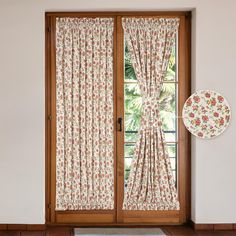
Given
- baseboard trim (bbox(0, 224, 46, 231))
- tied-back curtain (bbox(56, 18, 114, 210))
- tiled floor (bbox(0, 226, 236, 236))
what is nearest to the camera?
tiled floor (bbox(0, 226, 236, 236))

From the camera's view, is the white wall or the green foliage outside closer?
the white wall

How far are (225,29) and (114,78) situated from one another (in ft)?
4.03

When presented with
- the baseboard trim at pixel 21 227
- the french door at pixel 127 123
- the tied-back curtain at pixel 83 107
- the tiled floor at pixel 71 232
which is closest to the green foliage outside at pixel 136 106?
the french door at pixel 127 123

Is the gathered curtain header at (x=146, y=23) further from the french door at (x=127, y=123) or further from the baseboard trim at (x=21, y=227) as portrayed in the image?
the baseboard trim at (x=21, y=227)

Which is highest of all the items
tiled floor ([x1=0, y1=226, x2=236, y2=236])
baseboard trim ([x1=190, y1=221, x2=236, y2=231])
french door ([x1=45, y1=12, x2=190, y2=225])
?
french door ([x1=45, y1=12, x2=190, y2=225])

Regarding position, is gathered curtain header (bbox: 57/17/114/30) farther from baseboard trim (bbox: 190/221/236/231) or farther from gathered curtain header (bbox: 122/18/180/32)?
baseboard trim (bbox: 190/221/236/231)

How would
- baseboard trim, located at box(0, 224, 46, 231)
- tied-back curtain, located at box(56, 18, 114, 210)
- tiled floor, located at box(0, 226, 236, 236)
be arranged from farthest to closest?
tied-back curtain, located at box(56, 18, 114, 210) → baseboard trim, located at box(0, 224, 46, 231) → tiled floor, located at box(0, 226, 236, 236)

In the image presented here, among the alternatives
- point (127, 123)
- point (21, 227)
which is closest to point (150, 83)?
point (127, 123)

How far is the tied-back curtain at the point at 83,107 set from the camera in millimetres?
5555

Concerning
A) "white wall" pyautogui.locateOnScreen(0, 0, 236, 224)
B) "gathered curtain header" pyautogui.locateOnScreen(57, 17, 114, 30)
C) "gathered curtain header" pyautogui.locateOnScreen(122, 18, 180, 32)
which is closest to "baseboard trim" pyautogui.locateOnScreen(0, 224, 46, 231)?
"white wall" pyautogui.locateOnScreen(0, 0, 236, 224)

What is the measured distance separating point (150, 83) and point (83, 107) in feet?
2.41

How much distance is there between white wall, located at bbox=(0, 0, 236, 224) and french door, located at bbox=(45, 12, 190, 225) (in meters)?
0.19

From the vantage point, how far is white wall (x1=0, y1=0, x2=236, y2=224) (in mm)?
5375

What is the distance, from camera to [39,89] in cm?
541
